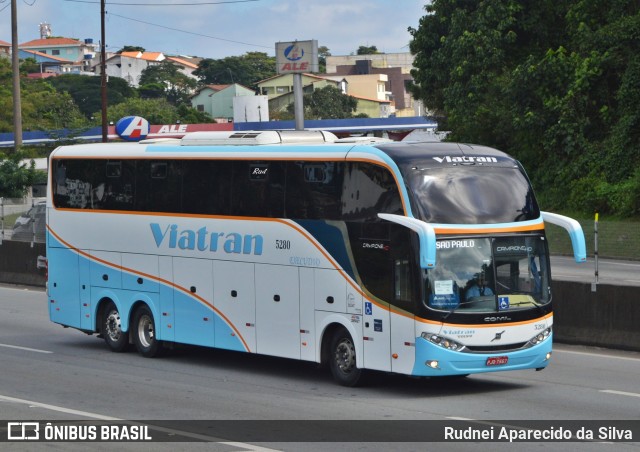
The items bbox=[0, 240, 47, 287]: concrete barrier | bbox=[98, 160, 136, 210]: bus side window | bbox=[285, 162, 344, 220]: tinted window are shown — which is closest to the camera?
bbox=[285, 162, 344, 220]: tinted window

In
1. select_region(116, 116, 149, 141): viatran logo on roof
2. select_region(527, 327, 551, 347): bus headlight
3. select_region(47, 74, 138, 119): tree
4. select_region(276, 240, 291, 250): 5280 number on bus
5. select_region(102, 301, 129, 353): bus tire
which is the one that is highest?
select_region(47, 74, 138, 119): tree

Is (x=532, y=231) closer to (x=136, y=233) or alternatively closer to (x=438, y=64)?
(x=136, y=233)

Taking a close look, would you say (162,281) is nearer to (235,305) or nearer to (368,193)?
(235,305)

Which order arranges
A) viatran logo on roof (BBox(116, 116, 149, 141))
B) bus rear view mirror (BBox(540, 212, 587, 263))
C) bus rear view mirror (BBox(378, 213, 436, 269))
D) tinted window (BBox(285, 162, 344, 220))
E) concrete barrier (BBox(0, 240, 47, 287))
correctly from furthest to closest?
viatran logo on roof (BBox(116, 116, 149, 141))
concrete barrier (BBox(0, 240, 47, 287))
tinted window (BBox(285, 162, 344, 220))
bus rear view mirror (BBox(540, 212, 587, 263))
bus rear view mirror (BBox(378, 213, 436, 269))

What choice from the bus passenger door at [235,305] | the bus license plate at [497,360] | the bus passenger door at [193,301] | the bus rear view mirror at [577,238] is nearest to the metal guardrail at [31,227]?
the bus passenger door at [193,301]

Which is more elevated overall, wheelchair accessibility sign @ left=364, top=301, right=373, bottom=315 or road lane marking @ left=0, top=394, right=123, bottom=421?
wheelchair accessibility sign @ left=364, top=301, right=373, bottom=315

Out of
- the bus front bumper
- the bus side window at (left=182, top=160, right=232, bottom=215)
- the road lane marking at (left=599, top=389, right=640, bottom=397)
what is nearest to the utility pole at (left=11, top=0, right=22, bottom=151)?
the bus side window at (left=182, top=160, right=232, bottom=215)

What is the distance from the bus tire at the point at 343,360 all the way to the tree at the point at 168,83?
15224cm

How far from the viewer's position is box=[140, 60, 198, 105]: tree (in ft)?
565

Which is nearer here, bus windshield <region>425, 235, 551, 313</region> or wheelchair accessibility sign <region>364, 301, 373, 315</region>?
bus windshield <region>425, 235, 551, 313</region>

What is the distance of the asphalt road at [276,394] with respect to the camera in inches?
506

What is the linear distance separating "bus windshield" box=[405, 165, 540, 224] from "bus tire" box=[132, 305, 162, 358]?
6.29 meters

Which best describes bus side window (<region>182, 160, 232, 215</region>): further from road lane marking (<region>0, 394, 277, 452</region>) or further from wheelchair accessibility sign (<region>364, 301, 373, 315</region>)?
road lane marking (<region>0, 394, 277, 452</region>)

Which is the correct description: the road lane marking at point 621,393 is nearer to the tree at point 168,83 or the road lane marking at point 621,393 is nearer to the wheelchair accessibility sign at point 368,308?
the wheelchair accessibility sign at point 368,308
